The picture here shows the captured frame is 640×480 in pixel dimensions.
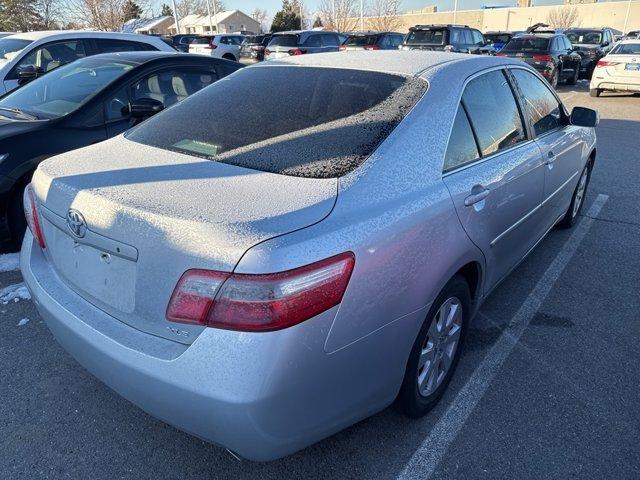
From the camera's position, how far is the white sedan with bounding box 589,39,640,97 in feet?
44.4

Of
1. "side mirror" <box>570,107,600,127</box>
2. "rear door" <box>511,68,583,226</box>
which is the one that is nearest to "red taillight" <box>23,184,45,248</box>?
"rear door" <box>511,68,583,226</box>

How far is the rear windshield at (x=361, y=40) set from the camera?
61.6 ft

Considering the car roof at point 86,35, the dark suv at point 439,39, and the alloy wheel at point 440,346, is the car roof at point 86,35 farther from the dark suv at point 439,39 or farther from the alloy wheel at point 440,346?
the dark suv at point 439,39

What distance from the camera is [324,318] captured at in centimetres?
170

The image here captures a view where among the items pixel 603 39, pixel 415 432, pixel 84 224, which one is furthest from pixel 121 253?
pixel 603 39

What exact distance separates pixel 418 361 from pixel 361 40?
60.7 ft

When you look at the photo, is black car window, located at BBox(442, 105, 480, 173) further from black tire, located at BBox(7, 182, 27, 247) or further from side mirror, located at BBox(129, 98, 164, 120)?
black tire, located at BBox(7, 182, 27, 247)

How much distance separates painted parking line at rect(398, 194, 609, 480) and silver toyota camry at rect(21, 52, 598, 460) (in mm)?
139

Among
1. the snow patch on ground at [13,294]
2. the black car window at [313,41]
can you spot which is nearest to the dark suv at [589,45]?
the black car window at [313,41]

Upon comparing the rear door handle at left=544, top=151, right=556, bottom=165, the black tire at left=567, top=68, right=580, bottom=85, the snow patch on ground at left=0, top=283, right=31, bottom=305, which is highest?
the rear door handle at left=544, top=151, right=556, bottom=165

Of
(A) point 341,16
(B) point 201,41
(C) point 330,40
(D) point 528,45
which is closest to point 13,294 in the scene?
(D) point 528,45

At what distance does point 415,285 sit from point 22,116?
156 inches

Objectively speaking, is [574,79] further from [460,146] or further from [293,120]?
[293,120]

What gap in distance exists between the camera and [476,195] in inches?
97.5
